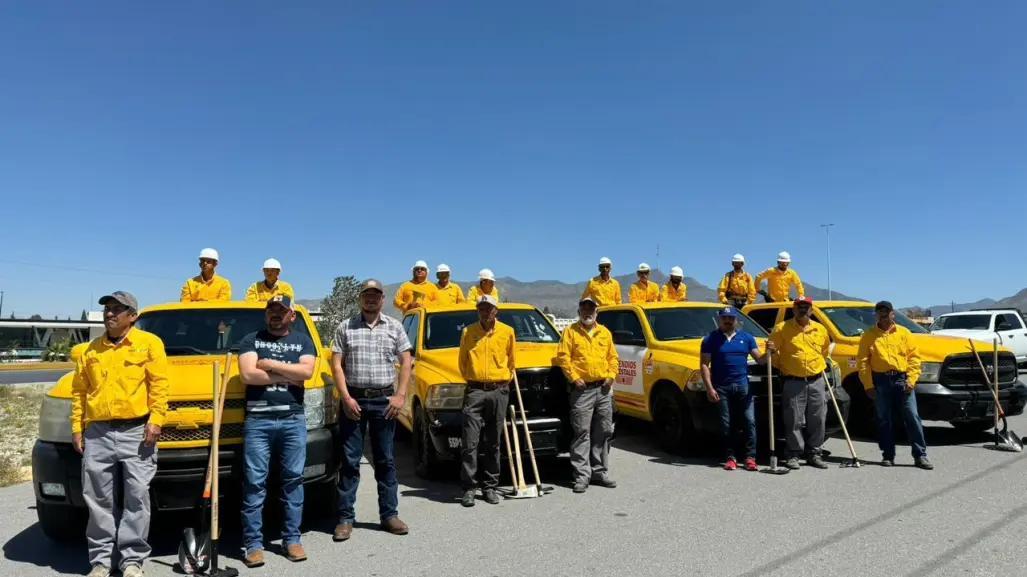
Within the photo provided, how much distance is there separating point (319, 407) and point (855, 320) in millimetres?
7637

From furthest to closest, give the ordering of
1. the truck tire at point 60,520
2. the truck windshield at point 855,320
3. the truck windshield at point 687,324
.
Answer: the truck windshield at point 855,320, the truck windshield at point 687,324, the truck tire at point 60,520

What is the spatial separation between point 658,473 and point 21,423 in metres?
11.1

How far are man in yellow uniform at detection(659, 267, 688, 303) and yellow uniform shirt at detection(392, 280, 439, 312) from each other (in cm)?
386

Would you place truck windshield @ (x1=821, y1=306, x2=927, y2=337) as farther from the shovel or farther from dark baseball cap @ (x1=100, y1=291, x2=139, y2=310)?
dark baseball cap @ (x1=100, y1=291, x2=139, y2=310)

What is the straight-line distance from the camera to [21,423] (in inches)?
459

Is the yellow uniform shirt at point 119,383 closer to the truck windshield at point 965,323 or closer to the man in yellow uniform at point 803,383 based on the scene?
the man in yellow uniform at point 803,383

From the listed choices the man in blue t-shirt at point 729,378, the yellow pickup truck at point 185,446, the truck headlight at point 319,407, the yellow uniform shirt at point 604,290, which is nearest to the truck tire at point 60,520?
the yellow pickup truck at point 185,446

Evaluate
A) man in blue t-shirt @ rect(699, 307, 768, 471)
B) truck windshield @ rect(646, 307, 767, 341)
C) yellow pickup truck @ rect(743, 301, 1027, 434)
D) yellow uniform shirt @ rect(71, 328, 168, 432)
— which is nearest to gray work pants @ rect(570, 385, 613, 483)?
man in blue t-shirt @ rect(699, 307, 768, 471)

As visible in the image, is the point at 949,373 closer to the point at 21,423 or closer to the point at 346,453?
the point at 346,453

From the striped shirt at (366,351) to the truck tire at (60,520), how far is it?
2.02 m

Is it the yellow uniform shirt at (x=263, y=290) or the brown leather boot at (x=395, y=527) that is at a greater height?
the yellow uniform shirt at (x=263, y=290)

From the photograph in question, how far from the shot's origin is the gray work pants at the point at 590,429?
631cm

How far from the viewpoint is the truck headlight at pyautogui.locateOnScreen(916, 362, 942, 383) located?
818 centimetres

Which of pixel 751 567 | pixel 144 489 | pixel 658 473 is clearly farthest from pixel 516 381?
pixel 144 489
